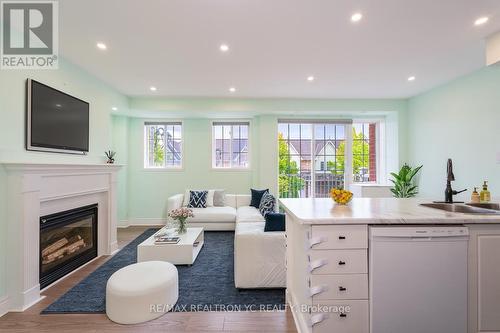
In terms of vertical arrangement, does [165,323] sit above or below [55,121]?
below

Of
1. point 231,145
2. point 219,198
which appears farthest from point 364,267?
point 231,145

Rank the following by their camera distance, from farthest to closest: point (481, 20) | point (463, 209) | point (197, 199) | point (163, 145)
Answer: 1. point (163, 145)
2. point (197, 199)
3. point (481, 20)
4. point (463, 209)

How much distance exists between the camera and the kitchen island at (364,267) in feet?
4.74

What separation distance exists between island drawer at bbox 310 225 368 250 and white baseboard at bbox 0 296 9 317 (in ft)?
9.18

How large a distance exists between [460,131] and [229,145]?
4.31 m

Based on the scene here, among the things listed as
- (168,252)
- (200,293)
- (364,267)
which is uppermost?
(364,267)

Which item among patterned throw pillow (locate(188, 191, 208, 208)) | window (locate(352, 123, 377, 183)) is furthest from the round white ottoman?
window (locate(352, 123, 377, 183))

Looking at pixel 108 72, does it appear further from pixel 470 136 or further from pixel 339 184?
pixel 470 136

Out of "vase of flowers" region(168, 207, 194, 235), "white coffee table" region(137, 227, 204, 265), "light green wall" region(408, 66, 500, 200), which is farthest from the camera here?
"vase of flowers" region(168, 207, 194, 235)

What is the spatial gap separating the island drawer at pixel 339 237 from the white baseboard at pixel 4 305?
280 cm

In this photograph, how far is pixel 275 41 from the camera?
2.62m

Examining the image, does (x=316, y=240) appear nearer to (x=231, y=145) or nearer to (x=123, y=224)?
(x=231, y=145)

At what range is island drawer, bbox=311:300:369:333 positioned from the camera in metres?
1.44

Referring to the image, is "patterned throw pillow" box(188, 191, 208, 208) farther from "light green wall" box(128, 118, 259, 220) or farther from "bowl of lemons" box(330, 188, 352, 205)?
"bowl of lemons" box(330, 188, 352, 205)
